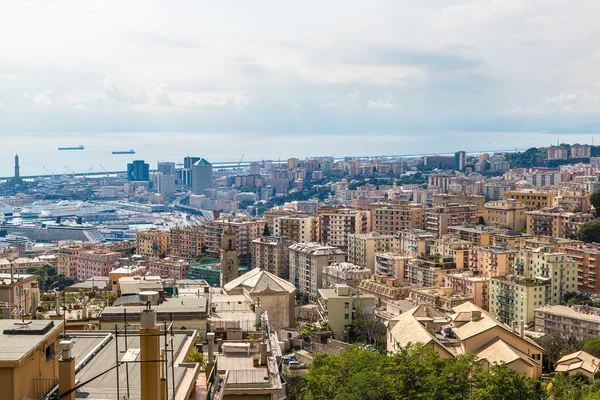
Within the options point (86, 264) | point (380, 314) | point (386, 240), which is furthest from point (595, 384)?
point (86, 264)

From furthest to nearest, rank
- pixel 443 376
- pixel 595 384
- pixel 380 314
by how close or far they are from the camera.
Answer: pixel 380 314, pixel 595 384, pixel 443 376

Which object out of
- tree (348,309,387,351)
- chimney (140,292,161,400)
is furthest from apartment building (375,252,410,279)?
chimney (140,292,161,400)

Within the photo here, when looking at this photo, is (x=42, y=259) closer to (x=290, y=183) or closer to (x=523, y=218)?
(x=523, y=218)

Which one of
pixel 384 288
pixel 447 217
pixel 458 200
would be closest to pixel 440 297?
pixel 384 288

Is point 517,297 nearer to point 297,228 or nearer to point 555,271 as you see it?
point 555,271

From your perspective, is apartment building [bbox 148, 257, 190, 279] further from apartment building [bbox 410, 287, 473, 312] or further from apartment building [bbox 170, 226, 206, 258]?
apartment building [bbox 410, 287, 473, 312]

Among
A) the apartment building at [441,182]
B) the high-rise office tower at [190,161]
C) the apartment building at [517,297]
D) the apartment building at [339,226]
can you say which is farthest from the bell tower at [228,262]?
the high-rise office tower at [190,161]

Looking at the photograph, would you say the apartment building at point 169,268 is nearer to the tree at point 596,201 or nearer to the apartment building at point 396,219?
Answer: the apartment building at point 396,219
